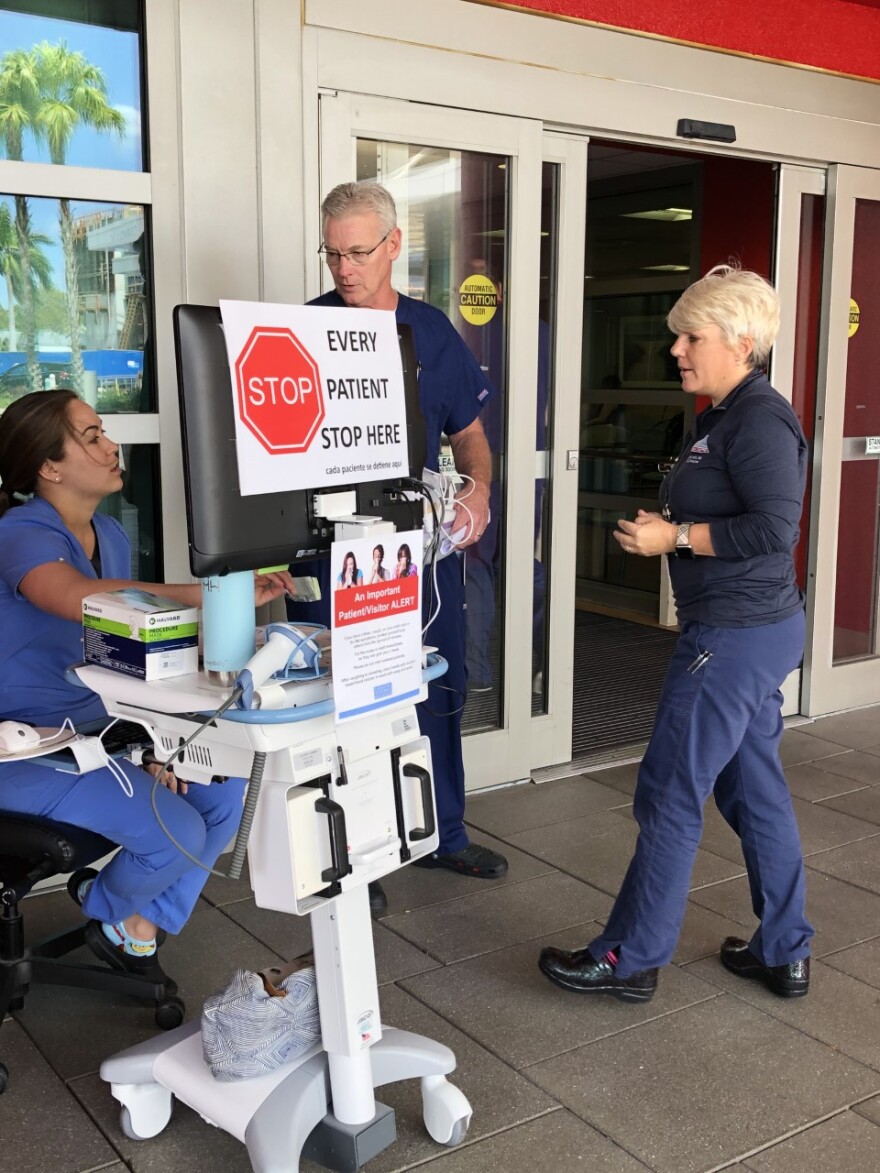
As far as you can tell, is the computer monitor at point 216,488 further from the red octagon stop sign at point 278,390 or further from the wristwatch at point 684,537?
the wristwatch at point 684,537

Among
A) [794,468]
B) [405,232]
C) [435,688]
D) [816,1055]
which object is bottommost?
[816,1055]

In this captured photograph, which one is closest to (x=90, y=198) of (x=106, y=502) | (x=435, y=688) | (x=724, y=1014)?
(x=106, y=502)

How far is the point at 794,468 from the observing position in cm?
248

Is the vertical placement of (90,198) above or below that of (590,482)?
above

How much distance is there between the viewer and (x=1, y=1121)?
228 centimetres

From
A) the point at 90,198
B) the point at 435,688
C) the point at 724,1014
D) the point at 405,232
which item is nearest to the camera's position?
the point at 724,1014

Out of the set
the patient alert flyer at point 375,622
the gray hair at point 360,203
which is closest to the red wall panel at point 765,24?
the gray hair at point 360,203

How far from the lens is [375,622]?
1904mm

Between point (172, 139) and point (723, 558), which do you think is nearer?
point (723, 558)

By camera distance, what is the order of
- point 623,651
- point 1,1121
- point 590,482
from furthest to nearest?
point 590,482 → point 623,651 → point 1,1121

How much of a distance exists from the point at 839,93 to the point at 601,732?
8.38 ft

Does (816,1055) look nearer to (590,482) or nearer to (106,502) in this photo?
(106,502)

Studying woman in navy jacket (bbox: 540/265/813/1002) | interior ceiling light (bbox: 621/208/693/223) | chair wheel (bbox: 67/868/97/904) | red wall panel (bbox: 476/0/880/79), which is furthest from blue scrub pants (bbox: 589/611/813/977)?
interior ceiling light (bbox: 621/208/693/223)

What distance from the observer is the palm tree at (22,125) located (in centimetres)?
300
